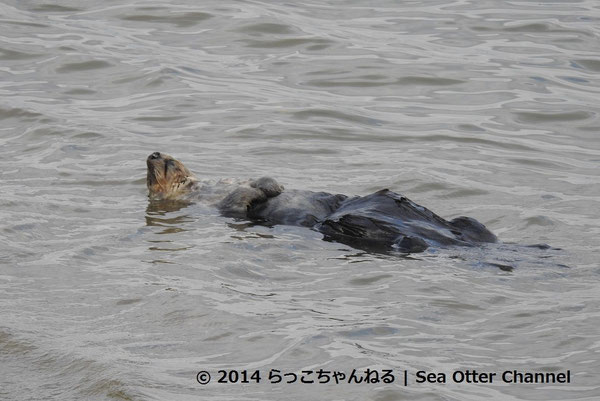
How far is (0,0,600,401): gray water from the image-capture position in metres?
4.97

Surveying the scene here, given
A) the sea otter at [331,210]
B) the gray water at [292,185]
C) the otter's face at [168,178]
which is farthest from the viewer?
the otter's face at [168,178]

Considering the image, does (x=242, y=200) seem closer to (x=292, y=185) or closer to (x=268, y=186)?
(x=268, y=186)

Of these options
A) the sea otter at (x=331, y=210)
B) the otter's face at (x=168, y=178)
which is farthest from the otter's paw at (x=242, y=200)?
the otter's face at (x=168, y=178)

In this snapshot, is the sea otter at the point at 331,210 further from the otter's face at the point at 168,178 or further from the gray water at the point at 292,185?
the gray water at the point at 292,185

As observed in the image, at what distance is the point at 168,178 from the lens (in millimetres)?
7848

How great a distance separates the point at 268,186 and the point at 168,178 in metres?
0.94

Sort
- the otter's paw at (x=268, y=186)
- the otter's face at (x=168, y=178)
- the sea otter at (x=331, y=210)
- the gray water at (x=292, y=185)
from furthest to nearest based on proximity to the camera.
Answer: the otter's face at (x=168, y=178) → the otter's paw at (x=268, y=186) → the sea otter at (x=331, y=210) → the gray water at (x=292, y=185)

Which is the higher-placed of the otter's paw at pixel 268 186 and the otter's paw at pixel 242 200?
the otter's paw at pixel 268 186

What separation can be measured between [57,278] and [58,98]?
18.2 ft

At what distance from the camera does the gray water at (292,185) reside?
196 inches

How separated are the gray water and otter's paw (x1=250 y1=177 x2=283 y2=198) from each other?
0.29 metres

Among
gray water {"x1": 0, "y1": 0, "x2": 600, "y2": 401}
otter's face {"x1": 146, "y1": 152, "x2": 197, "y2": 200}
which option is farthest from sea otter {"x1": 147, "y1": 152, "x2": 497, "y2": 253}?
gray water {"x1": 0, "y1": 0, "x2": 600, "y2": 401}

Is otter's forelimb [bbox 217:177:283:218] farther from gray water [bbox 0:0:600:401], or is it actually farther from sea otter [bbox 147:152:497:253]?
gray water [bbox 0:0:600:401]

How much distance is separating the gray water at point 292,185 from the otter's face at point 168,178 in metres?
0.21
